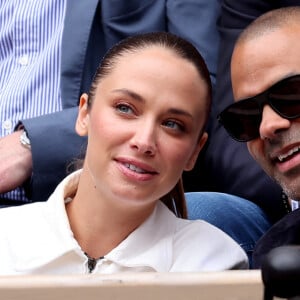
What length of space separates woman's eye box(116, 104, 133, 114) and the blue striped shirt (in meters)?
0.48

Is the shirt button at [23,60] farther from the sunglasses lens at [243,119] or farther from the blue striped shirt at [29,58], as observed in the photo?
the sunglasses lens at [243,119]

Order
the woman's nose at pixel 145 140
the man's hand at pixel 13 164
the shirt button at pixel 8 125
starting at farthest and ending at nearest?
1. the shirt button at pixel 8 125
2. the man's hand at pixel 13 164
3. the woman's nose at pixel 145 140

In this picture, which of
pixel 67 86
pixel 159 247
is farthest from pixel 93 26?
pixel 159 247

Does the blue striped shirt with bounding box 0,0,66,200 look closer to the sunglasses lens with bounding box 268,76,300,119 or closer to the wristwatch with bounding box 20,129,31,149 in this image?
the wristwatch with bounding box 20,129,31,149

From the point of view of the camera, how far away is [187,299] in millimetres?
414

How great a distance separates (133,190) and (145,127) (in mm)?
79

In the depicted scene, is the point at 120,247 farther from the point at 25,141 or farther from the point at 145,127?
the point at 25,141

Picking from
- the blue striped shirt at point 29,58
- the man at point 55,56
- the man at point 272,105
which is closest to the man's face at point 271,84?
the man at point 272,105

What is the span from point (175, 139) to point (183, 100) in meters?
0.05

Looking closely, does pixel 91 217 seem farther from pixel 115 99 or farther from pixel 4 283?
pixel 4 283

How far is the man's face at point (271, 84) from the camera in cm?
Answer: 91

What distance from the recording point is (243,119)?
0.97 metres

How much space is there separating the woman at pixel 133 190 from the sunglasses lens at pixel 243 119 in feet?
0.17

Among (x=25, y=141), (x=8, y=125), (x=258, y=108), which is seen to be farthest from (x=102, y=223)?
(x=8, y=125)
